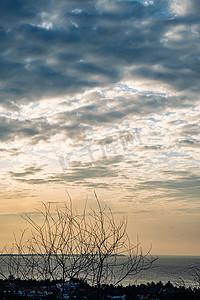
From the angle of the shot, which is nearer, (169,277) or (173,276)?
(173,276)

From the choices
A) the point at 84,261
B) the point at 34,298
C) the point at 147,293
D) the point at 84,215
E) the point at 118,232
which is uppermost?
the point at 84,215

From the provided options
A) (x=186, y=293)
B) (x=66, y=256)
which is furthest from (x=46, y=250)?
(x=186, y=293)

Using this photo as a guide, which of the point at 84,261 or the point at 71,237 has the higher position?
the point at 71,237

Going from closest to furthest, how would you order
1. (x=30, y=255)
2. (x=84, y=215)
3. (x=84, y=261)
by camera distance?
(x=84, y=261)
(x=84, y=215)
(x=30, y=255)

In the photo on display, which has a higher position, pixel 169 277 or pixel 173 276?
pixel 173 276

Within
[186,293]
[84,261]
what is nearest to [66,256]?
[84,261]

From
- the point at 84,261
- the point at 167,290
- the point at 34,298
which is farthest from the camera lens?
the point at 167,290

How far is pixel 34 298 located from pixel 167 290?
10.7 m

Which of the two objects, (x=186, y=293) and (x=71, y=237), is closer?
(x=71, y=237)

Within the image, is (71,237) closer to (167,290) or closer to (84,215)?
(84,215)

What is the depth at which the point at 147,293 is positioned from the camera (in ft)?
68.0

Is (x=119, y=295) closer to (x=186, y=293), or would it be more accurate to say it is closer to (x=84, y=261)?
(x=186, y=293)

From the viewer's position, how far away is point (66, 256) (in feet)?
25.3

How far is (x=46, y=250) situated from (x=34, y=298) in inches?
237
